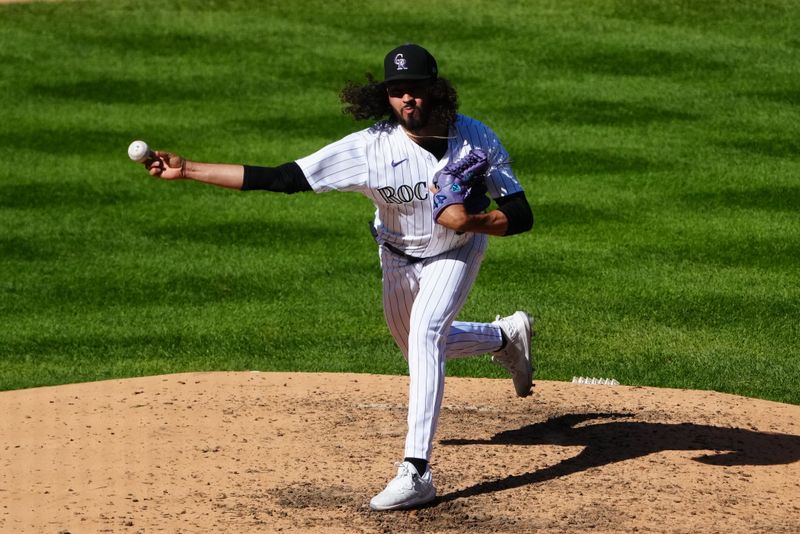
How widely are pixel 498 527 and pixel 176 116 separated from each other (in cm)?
988

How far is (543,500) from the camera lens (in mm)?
5324

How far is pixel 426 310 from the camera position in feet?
17.6

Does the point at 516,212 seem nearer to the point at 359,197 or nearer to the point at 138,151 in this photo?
the point at 138,151

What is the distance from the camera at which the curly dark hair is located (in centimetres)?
543

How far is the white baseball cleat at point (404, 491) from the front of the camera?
511 centimetres

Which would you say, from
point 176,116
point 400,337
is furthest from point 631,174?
point 400,337

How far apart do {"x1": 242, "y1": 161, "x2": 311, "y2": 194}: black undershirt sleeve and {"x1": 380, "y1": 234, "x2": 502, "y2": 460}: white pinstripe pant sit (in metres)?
0.56

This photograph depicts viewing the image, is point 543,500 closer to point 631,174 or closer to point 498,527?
point 498,527

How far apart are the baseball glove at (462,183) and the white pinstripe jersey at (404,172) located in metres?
0.18

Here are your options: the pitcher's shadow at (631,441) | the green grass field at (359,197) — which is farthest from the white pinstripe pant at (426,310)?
the green grass field at (359,197)

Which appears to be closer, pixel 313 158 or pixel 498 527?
pixel 498 527

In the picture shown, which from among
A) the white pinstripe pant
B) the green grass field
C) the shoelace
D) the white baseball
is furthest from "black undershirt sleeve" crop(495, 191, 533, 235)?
the green grass field

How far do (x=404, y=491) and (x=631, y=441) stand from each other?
1523mm

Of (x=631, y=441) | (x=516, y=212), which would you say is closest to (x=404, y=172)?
(x=516, y=212)
